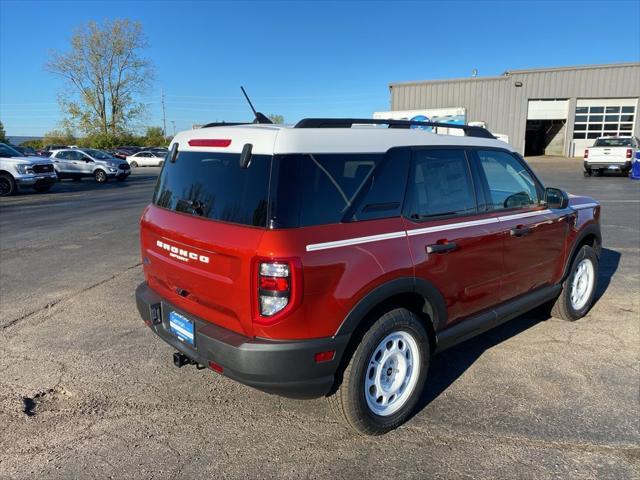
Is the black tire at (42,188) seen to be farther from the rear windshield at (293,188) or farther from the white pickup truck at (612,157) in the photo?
the white pickup truck at (612,157)

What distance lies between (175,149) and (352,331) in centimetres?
180

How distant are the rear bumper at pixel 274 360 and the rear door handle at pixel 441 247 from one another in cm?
81

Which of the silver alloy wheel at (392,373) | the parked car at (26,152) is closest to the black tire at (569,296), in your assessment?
the silver alloy wheel at (392,373)

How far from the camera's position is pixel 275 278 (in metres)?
2.39

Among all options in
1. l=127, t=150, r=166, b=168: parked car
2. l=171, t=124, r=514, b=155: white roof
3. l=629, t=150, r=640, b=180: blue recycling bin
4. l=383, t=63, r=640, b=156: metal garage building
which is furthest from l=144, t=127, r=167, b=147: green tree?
l=171, t=124, r=514, b=155: white roof

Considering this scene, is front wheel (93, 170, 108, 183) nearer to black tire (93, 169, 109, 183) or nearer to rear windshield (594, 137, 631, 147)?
black tire (93, 169, 109, 183)

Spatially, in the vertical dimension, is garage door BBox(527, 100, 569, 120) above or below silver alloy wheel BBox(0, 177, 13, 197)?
above

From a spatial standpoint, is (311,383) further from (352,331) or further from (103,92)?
(103,92)

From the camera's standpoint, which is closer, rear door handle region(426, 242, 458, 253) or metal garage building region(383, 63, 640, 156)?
rear door handle region(426, 242, 458, 253)

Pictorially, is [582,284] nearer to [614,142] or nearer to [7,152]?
[7,152]

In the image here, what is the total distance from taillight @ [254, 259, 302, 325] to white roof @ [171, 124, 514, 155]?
1.97ft

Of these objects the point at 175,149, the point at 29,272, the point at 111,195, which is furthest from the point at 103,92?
the point at 175,149

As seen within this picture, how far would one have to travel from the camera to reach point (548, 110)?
35.3 m

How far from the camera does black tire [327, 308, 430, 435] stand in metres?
2.71
